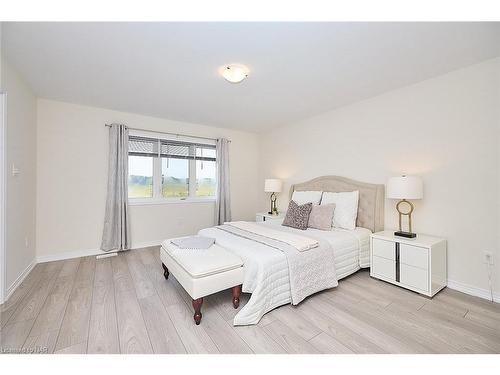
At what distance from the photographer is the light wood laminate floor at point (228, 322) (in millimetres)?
1477

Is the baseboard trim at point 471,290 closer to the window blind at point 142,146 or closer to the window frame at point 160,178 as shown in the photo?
the window frame at point 160,178

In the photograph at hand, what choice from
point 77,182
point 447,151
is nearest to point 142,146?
point 77,182

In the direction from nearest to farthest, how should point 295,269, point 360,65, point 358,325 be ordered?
1. point 358,325
2. point 295,269
3. point 360,65

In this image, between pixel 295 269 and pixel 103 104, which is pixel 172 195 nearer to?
pixel 103 104

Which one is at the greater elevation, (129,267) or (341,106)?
(341,106)

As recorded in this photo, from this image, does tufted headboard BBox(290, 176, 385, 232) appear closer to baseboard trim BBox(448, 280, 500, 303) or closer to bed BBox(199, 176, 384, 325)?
bed BBox(199, 176, 384, 325)

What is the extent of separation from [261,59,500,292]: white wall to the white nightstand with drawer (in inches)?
9.6

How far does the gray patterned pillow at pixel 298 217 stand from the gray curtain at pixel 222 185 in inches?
68.4

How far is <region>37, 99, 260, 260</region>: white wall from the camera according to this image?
3.14 metres
